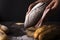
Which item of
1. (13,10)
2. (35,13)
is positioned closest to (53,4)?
(35,13)

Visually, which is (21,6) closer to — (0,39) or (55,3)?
(55,3)

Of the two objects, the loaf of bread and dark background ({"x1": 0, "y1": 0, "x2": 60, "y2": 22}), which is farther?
dark background ({"x1": 0, "y1": 0, "x2": 60, "y2": 22})

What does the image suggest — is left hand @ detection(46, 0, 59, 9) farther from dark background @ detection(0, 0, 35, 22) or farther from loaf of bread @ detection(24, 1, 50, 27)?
dark background @ detection(0, 0, 35, 22)

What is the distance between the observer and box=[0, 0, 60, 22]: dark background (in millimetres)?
1655

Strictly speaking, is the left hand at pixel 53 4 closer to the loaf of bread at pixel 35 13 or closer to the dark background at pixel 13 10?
the loaf of bread at pixel 35 13

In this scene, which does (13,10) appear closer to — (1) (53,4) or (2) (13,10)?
(2) (13,10)

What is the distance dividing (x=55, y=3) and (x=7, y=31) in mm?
408

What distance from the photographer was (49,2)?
135 cm

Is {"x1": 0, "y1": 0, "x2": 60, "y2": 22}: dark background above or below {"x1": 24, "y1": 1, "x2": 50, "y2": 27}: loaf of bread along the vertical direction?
above

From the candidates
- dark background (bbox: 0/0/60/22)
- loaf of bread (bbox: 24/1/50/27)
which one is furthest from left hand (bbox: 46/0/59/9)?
dark background (bbox: 0/0/60/22)

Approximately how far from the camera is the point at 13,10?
168cm

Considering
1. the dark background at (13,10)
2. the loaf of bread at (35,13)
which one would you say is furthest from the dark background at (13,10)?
the loaf of bread at (35,13)

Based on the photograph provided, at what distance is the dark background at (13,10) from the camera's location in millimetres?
1655

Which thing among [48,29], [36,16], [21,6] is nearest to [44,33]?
[48,29]
